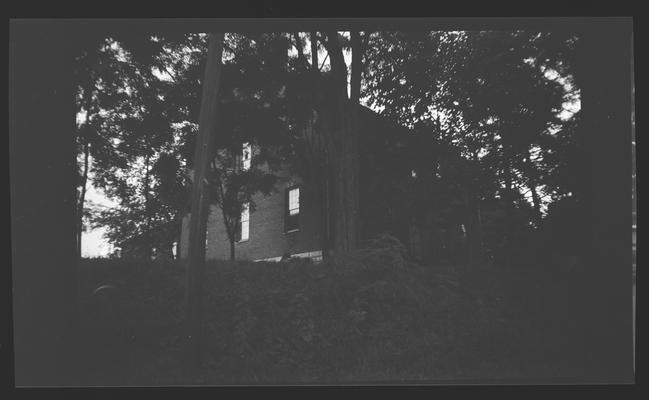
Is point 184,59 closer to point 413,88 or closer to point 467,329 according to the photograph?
point 413,88

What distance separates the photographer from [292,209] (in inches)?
890

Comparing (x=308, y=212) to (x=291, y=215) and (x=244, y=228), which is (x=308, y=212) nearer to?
(x=291, y=215)

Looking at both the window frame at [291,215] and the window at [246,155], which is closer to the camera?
the window at [246,155]

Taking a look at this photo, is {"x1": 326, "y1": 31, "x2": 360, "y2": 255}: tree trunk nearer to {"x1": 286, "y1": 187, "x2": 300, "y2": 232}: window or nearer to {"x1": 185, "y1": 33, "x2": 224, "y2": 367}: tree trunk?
{"x1": 185, "y1": 33, "x2": 224, "y2": 367}: tree trunk

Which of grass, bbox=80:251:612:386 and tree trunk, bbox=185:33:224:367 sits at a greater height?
tree trunk, bbox=185:33:224:367

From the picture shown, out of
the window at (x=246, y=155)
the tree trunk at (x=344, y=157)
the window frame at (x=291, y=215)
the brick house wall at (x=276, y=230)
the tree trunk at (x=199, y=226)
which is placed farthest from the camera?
the window frame at (x=291, y=215)

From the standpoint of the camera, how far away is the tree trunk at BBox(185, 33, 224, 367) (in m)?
8.15

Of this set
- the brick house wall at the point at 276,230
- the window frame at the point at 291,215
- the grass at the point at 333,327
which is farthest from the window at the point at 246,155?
the grass at the point at 333,327

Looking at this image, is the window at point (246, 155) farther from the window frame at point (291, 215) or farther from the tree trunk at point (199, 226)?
the tree trunk at point (199, 226)

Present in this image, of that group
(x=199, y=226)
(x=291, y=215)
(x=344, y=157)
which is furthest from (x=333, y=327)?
(x=291, y=215)

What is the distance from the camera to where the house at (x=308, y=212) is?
55.2 ft

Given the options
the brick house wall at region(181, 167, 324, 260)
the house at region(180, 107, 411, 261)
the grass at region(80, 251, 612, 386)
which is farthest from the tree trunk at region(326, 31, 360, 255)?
the brick house wall at region(181, 167, 324, 260)

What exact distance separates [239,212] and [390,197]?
6.45 metres

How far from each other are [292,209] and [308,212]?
142 centimetres
